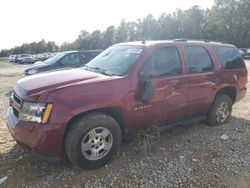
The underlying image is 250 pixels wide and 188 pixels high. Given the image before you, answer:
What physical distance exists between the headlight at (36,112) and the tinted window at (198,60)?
109 inches

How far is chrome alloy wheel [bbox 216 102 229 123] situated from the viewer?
6.14 meters

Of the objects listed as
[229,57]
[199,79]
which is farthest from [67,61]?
[199,79]

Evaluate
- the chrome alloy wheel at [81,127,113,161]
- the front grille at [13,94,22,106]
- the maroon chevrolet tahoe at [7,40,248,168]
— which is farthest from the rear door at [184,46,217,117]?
the front grille at [13,94,22,106]

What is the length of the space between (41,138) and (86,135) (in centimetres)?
60

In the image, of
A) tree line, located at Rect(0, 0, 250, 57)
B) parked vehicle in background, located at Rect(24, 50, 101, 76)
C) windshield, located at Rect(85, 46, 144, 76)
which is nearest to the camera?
windshield, located at Rect(85, 46, 144, 76)

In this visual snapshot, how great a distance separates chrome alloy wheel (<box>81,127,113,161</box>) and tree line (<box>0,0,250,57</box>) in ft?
153

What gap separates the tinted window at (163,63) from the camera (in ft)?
15.6

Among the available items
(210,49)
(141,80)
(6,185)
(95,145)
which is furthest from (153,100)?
(6,185)

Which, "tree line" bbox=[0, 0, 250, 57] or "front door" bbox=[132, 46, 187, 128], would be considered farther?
"tree line" bbox=[0, 0, 250, 57]

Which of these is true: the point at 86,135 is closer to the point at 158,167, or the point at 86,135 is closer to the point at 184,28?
the point at 158,167

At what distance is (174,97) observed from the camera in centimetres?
504

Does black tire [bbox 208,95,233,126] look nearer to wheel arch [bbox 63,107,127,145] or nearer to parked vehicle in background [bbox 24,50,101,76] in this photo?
wheel arch [bbox 63,107,127,145]

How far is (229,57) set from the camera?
6324mm

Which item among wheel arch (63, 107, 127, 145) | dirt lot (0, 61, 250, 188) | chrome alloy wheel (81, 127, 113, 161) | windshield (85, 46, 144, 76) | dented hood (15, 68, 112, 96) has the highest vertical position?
windshield (85, 46, 144, 76)
